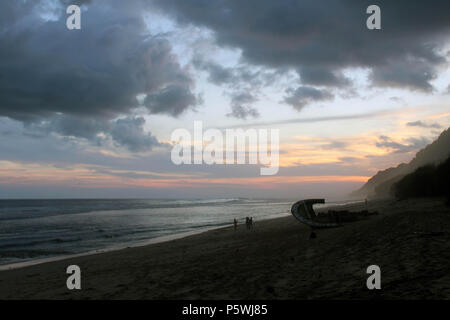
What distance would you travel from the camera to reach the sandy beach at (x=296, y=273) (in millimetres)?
7953

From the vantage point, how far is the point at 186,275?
11.9 metres

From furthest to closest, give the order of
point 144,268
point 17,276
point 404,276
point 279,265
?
point 17,276, point 144,268, point 279,265, point 404,276

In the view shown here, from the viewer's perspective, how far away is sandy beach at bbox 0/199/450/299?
7953 millimetres

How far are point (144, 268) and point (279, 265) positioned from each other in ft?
22.4

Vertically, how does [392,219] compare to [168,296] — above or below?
above

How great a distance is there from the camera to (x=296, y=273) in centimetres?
1013
